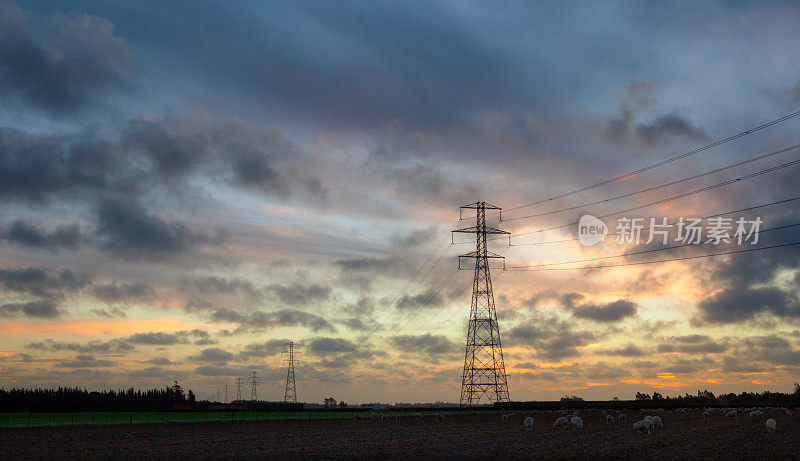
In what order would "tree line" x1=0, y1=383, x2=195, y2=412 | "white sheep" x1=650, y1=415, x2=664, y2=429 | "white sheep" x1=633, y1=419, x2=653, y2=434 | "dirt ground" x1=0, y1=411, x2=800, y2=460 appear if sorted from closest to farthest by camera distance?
"dirt ground" x1=0, y1=411, x2=800, y2=460
"white sheep" x1=633, y1=419, x2=653, y2=434
"white sheep" x1=650, y1=415, x2=664, y2=429
"tree line" x1=0, y1=383, x2=195, y2=412

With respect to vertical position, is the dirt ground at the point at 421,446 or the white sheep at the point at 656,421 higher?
the dirt ground at the point at 421,446

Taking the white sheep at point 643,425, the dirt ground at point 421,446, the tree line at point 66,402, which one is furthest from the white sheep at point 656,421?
the tree line at point 66,402

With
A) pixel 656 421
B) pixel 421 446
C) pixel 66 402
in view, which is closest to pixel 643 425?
pixel 656 421

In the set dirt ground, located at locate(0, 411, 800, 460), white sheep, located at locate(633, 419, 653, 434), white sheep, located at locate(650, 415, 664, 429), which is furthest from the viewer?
white sheep, located at locate(650, 415, 664, 429)

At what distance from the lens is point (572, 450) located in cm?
3984

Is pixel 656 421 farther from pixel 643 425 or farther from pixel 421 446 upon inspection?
pixel 421 446

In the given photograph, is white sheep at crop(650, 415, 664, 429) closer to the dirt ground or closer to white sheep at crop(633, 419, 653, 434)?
white sheep at crop(633, 419, 653, 434)

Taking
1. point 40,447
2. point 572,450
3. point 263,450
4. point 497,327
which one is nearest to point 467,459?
point 572,450

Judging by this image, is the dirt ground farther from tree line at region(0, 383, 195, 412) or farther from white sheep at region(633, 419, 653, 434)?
tree line at region(0, 383, 195, 412)

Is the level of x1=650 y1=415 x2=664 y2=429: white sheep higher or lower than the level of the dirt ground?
lower

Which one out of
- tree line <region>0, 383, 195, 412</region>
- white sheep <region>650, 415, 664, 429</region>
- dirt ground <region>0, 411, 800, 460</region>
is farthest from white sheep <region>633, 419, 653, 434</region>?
tree line <region>0, 383, 195, 412</region>

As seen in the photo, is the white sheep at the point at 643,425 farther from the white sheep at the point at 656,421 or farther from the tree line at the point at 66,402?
the tree line at the point at 66,402

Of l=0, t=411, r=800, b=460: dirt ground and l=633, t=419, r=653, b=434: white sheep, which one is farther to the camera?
l=633, t=419, r=653, b=434: white sheep

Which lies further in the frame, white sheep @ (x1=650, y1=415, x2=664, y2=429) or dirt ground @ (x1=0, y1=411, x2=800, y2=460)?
white sheep @ (x1=650, y1=415, x2=664, y2=429)
